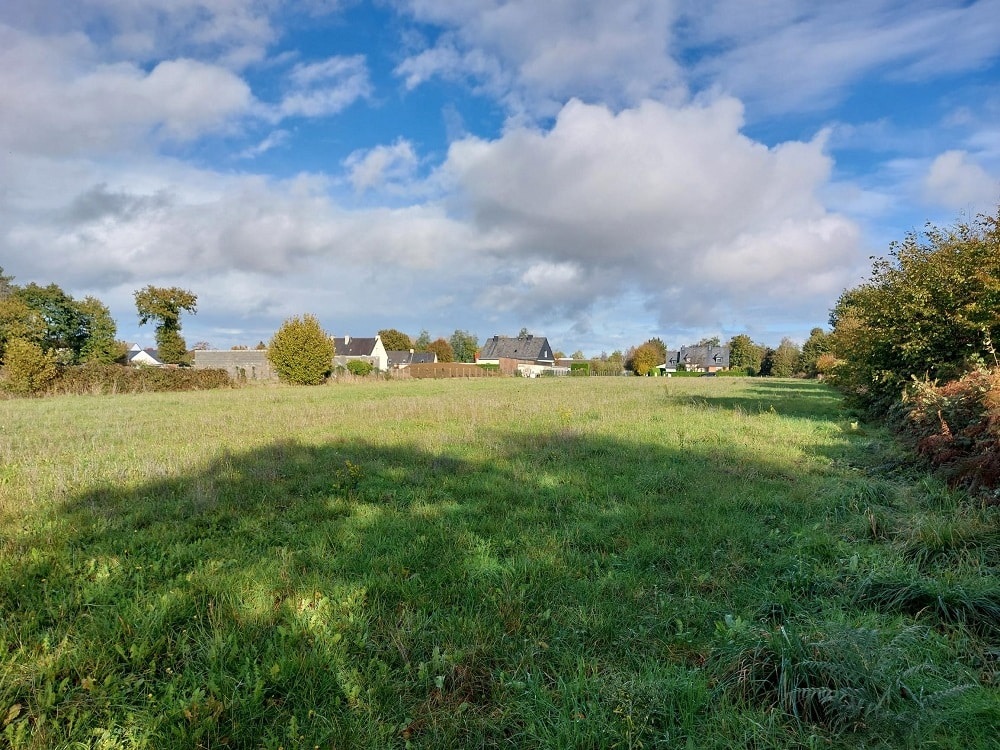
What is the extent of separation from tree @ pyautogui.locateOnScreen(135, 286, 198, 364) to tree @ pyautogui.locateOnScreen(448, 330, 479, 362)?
6502 centimetres

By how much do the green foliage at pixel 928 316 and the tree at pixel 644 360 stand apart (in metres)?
74.2

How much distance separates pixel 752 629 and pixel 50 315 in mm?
59843

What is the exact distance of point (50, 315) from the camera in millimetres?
43406

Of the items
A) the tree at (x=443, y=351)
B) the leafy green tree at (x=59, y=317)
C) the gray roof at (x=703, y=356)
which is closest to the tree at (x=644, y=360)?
the gray roof at (x=703, y=356)

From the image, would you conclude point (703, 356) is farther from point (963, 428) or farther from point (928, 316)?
point (963, 428)

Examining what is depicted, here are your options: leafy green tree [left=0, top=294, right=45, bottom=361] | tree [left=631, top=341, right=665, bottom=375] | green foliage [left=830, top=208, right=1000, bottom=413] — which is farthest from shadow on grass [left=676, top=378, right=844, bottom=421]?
tree [left=631, top=341, right=665, bottom=375]

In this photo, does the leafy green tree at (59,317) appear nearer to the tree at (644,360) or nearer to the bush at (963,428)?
the bush at (963,428)

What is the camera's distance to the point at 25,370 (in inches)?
850

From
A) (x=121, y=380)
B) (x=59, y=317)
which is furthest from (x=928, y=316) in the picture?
(x=59, y=317)

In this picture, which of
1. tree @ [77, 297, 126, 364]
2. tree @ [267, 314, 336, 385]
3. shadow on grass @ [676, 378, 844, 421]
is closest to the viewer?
shadow on grass @ [676, 378, 844, 421]

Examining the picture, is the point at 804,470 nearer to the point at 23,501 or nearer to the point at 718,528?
the point at 718,528

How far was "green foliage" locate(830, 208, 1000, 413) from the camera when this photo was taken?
951 centimetres

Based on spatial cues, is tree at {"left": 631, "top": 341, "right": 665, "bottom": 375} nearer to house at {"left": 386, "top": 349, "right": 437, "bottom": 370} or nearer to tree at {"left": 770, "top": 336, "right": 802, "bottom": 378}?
tree at {"left": 770, "top": 336, "right": 802, "bottom": 378}

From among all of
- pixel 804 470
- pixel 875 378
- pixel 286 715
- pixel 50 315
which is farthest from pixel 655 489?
pixel 50 315
